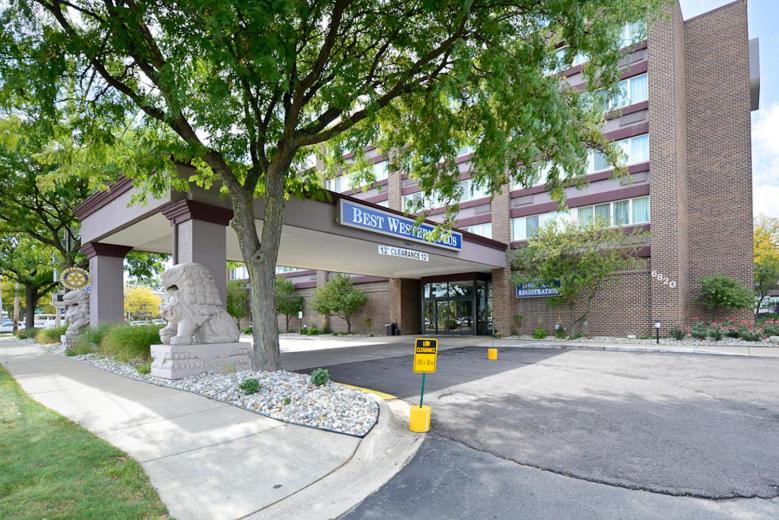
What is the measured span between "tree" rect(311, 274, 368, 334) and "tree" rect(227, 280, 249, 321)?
690 cm

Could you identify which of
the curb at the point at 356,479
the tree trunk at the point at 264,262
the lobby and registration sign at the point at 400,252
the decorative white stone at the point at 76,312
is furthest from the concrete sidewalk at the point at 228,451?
the decorative white stone at the point at 76,312

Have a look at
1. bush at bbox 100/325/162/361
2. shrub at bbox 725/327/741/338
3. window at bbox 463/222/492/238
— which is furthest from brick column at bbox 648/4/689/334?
bush at bbox 100/325/162/361

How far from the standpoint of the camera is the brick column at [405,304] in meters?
27.7

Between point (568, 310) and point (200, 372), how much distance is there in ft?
60.9

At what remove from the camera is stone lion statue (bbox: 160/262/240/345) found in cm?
907

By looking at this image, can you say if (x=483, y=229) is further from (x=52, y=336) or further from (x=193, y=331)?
(x=52, y=336)

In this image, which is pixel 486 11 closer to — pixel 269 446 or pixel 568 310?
pixel 269 446

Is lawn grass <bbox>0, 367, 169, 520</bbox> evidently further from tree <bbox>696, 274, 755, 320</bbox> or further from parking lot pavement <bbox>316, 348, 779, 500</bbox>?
tree <bbox>696, 274, 755, 320</bbox>

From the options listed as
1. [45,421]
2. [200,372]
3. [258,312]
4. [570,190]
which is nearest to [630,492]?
[258,312]

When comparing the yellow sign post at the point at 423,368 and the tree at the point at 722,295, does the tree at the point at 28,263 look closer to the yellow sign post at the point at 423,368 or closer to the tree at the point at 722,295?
the yellow sign post at the point at 423,368

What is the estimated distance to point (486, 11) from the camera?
720cm

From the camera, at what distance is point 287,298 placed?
32.2 metres

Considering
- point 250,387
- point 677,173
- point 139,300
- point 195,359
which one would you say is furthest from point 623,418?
point 139,300

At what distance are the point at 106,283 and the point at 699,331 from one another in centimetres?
2360
